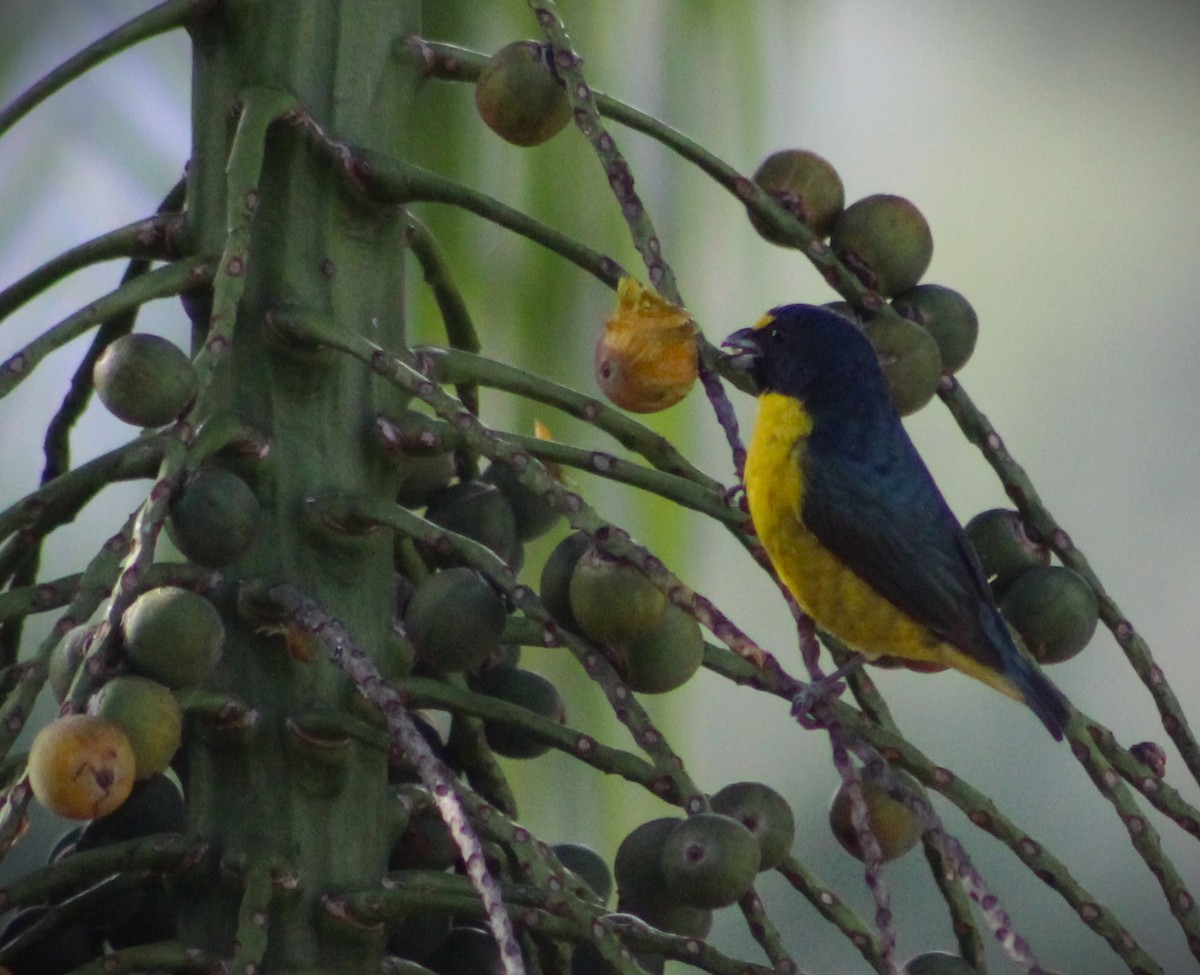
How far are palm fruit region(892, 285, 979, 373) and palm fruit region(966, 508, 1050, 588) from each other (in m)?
0.12

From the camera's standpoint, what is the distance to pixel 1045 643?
1312 mm

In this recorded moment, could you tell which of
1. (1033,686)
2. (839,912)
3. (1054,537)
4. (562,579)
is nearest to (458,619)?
(562,579)

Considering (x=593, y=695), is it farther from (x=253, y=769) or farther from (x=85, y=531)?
(x=253, y=769)

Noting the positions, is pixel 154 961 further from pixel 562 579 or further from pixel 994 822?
pixel 994 822

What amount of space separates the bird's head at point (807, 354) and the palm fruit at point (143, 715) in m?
1.31

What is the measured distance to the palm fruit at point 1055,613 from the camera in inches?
51.2

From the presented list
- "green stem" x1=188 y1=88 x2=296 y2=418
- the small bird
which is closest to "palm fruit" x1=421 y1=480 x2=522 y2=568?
"green stem" x1=188 y1=88 x2=296 y2=418

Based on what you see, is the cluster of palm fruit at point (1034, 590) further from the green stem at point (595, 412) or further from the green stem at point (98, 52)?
the green stem at point (98, 52)

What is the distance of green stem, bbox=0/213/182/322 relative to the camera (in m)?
1.21

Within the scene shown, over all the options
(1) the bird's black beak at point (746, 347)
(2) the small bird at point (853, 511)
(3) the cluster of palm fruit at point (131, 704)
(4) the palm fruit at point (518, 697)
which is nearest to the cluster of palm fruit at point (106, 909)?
(3) the cluster of palm fruit at point (131, 704)

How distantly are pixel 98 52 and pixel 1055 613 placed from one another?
763 mm

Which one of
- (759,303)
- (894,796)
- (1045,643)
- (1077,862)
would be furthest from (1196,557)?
(894,796)

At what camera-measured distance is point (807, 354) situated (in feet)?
7.25

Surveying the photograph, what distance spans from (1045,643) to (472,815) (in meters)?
0.48
